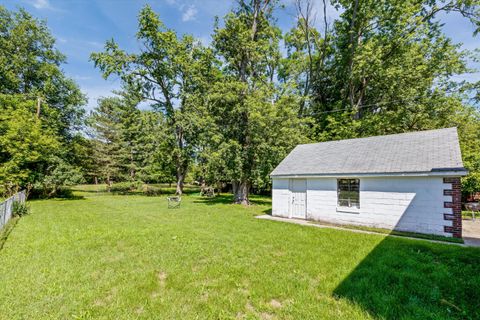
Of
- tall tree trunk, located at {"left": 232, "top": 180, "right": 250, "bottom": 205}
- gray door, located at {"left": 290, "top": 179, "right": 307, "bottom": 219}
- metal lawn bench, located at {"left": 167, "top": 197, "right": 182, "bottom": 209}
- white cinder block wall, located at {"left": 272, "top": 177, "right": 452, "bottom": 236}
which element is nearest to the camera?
white cinder block wall, located at {"left": 272, "top": 177, "right": 452, "bottom": 236}

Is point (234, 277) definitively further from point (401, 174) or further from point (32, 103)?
point (32, 103)

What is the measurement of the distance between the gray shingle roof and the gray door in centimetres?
63

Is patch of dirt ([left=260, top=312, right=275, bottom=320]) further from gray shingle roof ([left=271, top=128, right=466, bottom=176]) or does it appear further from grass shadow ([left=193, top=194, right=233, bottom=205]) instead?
grass shadow ([left=193, top=194, right=233, bottom=205])

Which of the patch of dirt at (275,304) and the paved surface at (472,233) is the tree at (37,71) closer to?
the patch of dirt at (275,304)

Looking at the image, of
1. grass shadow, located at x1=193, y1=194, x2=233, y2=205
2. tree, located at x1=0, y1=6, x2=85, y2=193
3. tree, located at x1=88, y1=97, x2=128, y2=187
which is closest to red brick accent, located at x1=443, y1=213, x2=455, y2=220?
grass shadow, located at x1=193, y1=194, x2=233, y2=205

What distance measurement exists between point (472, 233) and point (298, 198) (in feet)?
20.7

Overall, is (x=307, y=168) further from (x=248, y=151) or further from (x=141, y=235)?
(x=141, y=235)

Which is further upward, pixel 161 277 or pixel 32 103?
pixel 32 103

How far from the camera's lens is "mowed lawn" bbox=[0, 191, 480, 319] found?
337 centimetres

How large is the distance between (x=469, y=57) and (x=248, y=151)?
18609 millimetres

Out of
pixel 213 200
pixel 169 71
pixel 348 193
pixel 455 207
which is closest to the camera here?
pixel 455 207

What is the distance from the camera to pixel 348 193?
32.6ft

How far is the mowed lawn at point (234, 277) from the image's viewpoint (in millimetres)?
3373

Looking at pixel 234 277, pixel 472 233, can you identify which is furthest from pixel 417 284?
pixel 472 233
